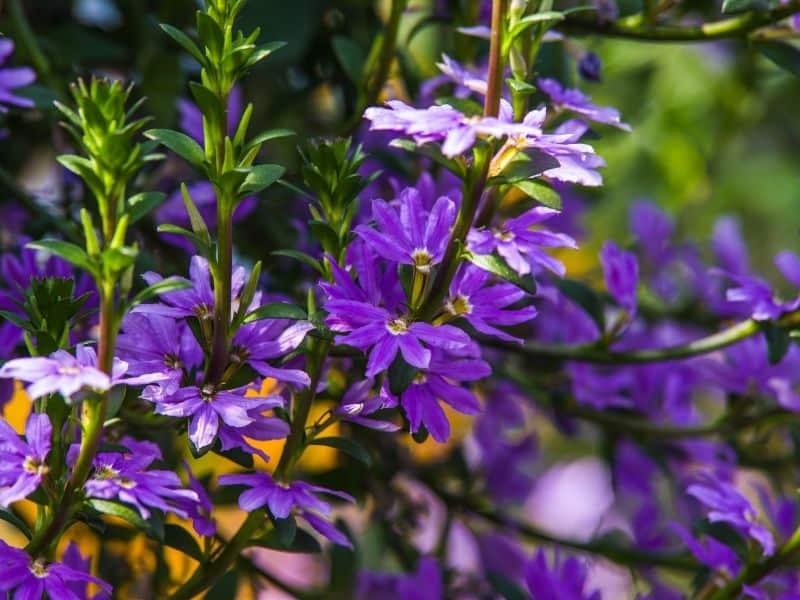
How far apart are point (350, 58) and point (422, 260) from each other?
0.23m

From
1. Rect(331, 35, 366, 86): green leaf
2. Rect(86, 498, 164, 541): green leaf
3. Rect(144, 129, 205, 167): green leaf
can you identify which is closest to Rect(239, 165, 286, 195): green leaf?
Rect(144, 129, 205, 167): green leaf

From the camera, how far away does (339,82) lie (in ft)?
2.64

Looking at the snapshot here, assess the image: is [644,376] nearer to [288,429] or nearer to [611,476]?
[611,476]

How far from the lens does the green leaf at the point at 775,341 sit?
0.60m

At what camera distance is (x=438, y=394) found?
514 millimetres

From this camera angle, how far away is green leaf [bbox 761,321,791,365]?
1.98 feet

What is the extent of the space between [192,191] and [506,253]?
0.24 meters

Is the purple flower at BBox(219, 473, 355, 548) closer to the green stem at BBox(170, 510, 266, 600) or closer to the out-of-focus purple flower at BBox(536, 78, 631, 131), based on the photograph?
the green stem at BBox(170, 510, 266, 600)

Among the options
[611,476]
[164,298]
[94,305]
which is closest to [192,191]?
[94,305]

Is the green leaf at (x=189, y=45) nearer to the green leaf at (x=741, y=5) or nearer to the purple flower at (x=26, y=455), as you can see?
the purple flower at (x=26, y=455)

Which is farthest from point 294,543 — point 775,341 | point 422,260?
point 775,341

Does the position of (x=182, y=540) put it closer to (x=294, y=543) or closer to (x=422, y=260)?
(x=294, y=543)

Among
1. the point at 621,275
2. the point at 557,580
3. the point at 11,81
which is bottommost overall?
the point at 557,580

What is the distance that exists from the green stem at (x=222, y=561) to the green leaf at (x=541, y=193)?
0.17 m
